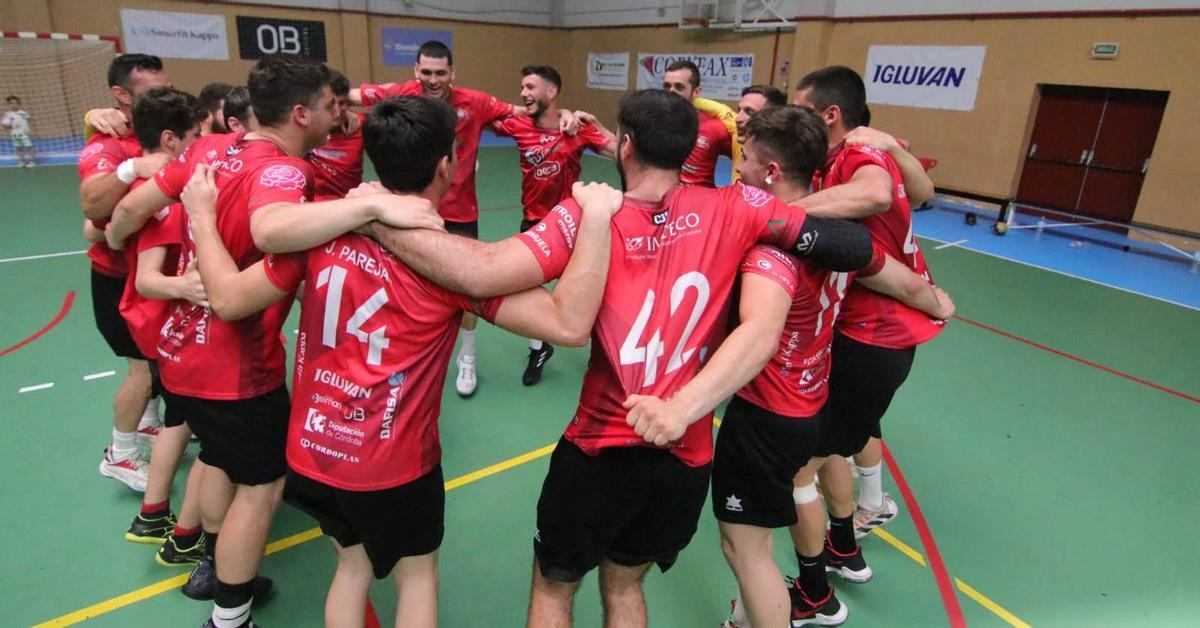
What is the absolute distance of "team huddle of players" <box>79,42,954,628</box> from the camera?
1985mm

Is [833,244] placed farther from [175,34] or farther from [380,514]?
[175,34]

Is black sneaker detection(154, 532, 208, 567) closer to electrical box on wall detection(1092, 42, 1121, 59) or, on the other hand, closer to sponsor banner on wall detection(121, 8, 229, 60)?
electrical box on wall detection(1092, 42, 1121, 59)

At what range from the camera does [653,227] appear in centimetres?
209

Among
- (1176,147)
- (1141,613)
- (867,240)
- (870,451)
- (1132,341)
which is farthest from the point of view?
(1176,147)

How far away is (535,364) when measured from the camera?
217 inches

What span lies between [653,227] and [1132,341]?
717cm

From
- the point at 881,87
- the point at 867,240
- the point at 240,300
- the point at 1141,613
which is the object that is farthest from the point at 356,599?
the point at 881,87

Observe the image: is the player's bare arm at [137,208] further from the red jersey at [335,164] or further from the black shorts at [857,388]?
the black shorts at [857,388]

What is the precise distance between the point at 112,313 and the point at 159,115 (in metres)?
1.26

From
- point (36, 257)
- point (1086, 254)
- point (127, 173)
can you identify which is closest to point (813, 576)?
point (127, 173)

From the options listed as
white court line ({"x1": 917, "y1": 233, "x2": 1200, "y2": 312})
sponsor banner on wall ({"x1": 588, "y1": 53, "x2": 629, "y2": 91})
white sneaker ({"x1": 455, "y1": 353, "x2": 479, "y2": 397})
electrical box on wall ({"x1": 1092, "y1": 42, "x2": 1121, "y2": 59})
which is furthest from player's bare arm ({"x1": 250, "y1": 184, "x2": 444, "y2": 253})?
sponsor banner on wall ({"x1": 588, "y1": 53, "x2": 629, "y2": 91})

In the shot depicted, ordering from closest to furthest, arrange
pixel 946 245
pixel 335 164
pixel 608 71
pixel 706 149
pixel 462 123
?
1. pixel 335 164
2. pixel 706 149
3. pixel 462 123
4. pixel 946 245
5. pixel 608 71

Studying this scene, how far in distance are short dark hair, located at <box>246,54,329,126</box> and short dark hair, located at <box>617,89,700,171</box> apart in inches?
50.1

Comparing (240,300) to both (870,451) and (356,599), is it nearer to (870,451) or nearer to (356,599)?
(356,599)
